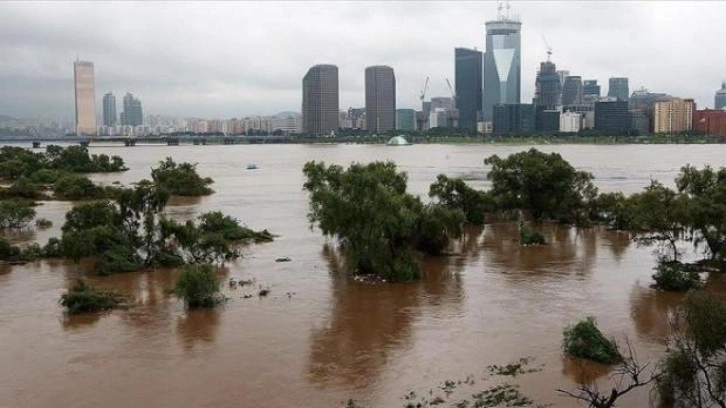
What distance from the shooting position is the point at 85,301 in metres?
24.2

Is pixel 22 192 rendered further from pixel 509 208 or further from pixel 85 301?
pixel 85 301

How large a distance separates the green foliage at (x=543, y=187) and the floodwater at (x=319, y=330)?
9102 millimetres

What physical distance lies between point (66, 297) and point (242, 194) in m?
43.4

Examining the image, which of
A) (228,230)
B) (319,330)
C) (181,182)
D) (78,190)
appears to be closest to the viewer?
(319,330)

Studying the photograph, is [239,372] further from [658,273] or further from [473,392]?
[658,273]

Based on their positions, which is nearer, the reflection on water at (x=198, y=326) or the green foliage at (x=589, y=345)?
the green foliage at (x=589, y=345)

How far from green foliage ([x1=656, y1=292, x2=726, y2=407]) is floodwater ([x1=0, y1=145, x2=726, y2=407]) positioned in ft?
3.55

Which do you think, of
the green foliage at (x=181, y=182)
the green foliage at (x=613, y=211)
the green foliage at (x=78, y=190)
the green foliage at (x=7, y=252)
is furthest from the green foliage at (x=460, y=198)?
the green foliage at (x=78, y=190)

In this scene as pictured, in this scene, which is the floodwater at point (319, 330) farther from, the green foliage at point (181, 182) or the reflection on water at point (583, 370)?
the green foliage at point (181, 182)

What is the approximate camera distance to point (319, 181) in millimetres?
39594

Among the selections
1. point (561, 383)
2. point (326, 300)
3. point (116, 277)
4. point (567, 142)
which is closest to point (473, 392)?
point (561, 383)

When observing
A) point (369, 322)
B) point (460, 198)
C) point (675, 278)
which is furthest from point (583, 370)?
point (460, 198)

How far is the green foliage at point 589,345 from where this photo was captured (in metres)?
18.3

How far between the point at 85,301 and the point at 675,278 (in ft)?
67.5
